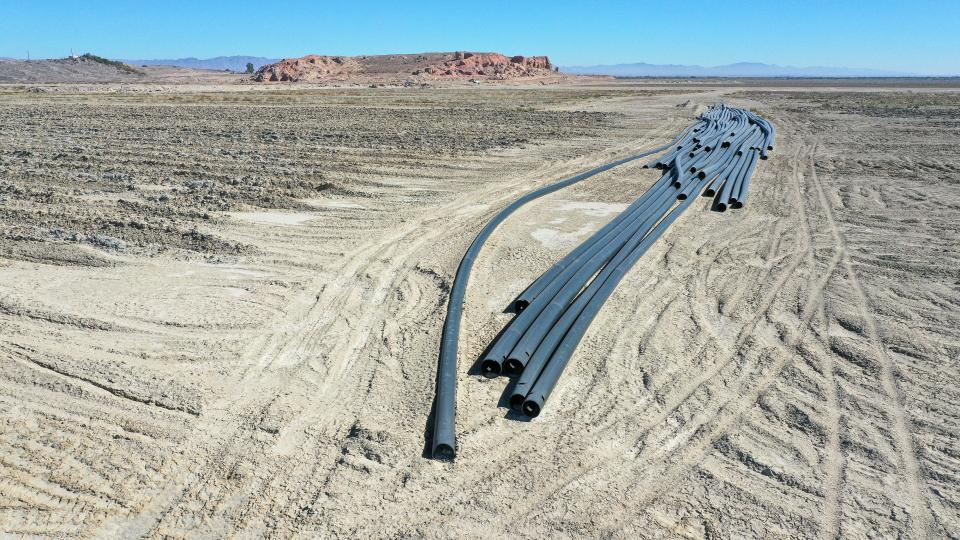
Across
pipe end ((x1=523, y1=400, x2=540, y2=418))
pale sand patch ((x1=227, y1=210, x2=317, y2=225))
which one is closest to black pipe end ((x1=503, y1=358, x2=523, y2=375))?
pipe end ((x1=523, y1=400, x2=540, y2=418))

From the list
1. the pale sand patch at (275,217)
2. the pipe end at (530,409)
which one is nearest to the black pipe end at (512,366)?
the pipe end at (530,409)

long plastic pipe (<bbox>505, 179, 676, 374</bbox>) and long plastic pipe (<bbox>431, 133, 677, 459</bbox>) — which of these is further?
long plastic pipe (<bbox>505, 179, 676, 374</bbox>)

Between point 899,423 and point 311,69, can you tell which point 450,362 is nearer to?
point 899,423

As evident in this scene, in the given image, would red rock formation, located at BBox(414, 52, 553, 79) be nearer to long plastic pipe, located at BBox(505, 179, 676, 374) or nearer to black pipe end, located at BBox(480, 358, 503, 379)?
long plastic pipe, located at BBox(505, 179, 676, 374)

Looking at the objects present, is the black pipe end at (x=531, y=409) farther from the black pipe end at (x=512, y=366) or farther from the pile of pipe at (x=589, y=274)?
the black pipe end at (x=512, y=366)

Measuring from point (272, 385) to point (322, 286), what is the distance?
1997 mm

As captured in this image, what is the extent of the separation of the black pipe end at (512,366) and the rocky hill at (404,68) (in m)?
78.8

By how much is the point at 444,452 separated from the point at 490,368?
102 cm

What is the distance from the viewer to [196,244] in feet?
25.4

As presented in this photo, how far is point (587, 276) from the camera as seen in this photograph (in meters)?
6.56

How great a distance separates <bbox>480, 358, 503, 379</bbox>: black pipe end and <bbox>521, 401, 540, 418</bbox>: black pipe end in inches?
19.7

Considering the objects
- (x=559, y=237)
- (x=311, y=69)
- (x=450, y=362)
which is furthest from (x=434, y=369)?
(x=311, y=69)

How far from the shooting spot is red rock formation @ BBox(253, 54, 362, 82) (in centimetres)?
8181

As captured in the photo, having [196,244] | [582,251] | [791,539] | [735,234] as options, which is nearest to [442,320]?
[582,251]
